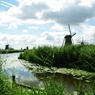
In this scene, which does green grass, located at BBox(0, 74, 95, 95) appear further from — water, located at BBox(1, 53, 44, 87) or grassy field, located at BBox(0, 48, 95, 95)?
water, located at BBox(1, 53, 44, 87)

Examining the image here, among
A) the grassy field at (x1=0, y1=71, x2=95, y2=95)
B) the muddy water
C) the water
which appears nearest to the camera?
the grassy field at (x1=0, y1=71, x2=95, y2=95)

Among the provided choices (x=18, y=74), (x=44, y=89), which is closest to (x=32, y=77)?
(x=44, y=89)

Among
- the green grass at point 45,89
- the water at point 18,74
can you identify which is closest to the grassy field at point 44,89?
the green grass at point 45,89

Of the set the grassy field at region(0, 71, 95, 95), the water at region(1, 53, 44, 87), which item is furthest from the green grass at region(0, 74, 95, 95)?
the water at region(1, 53, 44, 87)

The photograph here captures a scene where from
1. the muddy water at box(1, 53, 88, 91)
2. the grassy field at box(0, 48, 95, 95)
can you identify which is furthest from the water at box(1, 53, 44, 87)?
the grassy field at box(0, 48, 95, 95)

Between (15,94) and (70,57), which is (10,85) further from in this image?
(70,57)

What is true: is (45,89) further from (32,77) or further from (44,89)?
(32,77)

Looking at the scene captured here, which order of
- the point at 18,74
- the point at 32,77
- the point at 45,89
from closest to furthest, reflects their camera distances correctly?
the point at 45,89
the point at 32,77
the point at 18,74

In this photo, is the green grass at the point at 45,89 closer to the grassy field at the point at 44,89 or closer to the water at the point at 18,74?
the grassy field at the point at 44,89

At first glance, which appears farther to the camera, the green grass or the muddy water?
the muddy water

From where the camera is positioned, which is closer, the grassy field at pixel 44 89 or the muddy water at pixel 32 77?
the grassy field at pixel 44 89

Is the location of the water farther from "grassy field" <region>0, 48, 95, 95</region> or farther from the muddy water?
"grassy field" <region>0, 48, 95, 95</region>

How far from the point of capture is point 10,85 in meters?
4.52

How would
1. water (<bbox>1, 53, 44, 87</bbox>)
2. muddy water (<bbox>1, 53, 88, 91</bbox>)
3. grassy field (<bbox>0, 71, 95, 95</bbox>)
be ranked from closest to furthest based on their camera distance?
grassy field (<bbox>0, 71, 95, 95</bbox>), muddy water (<bbox>1, 53, 88, 91</bbox>), water (<bbox>1, 53, 44, 87</bbox>)
